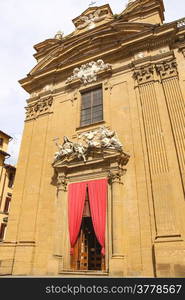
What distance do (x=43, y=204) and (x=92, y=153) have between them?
325 cm

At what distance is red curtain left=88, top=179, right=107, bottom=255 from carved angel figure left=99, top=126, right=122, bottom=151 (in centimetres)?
144

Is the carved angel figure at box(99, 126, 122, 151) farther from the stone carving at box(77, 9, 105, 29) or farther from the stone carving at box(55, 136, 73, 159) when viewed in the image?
the stone carving at box(77, 9, 105, 29)

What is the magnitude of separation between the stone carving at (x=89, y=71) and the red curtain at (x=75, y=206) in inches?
232

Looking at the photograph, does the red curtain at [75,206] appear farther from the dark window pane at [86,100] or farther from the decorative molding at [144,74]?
the decorative molding at [144,74]

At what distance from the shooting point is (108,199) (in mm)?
9672

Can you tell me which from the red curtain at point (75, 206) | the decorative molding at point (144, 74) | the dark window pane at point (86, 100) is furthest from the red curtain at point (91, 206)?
the decorative molding at point (144, 74)

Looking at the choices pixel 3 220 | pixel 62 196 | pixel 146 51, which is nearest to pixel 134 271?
pixel 62 196

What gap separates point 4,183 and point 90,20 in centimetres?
1815

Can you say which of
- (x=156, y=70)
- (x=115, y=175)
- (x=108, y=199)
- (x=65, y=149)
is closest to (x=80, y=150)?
(x=65, y=149)

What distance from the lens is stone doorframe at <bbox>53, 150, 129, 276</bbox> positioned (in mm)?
8664

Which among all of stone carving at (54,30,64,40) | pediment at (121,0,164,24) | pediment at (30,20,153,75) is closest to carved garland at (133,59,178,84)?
pediment at (30,20,153,75)

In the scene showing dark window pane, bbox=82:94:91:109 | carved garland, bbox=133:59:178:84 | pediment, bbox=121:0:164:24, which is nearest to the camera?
carved garland, bbox=133:59:178:84

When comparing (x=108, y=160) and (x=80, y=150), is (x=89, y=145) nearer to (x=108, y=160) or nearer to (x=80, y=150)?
(x=80, y=150)

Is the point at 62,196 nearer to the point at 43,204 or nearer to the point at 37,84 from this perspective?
the point at 43,204
